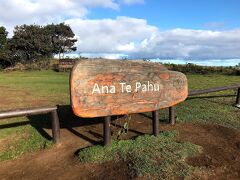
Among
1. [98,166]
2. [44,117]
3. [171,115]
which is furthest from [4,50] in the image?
[98,166]

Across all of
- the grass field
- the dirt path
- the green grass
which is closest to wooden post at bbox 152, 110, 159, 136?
the green grass

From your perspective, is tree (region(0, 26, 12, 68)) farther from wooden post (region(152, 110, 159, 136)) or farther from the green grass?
the green grass

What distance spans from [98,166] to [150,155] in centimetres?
81

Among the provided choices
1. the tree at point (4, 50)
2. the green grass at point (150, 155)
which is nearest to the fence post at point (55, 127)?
the green grass at point (150, 155)

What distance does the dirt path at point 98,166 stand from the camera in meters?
4.38

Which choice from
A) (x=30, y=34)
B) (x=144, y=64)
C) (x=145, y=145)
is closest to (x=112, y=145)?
(x=145, y=145)

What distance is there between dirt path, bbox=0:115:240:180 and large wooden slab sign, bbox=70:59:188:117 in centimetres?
82

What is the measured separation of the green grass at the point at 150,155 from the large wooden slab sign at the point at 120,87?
1.88 feet

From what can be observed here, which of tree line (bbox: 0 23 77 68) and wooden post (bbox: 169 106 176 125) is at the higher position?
tree line (bbox: 0 23 77 68)

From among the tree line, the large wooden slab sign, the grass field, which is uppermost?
the tree line

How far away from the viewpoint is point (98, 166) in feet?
15.0

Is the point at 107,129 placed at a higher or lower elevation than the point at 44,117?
higher

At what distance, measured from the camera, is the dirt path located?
438cm

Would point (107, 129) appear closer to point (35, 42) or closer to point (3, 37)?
point (35, 42)
